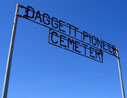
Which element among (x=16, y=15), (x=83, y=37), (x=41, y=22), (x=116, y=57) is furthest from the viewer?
(x=116, y=57)

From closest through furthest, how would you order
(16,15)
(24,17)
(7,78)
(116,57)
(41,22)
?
(7,78) → (16,15) → (24,17) → (41,22) → (116,57)

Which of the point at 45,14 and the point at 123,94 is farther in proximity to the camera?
the point at 123,94

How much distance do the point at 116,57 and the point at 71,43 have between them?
3865 mm

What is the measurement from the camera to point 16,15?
28.5ft

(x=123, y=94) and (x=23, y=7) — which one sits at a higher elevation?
(x=23, y=7)

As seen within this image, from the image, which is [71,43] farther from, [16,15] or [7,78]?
[7,78]

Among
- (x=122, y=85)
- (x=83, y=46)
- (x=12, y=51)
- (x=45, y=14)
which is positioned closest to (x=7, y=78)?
(x=12, y=51)

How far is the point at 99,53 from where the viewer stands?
1228 cm

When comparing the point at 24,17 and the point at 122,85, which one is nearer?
the point at 24,17

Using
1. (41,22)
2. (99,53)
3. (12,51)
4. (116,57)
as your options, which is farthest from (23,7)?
(116,57)

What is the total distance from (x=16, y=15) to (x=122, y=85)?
702 centimetres

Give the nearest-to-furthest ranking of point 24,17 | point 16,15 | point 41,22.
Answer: point 16,15
point 24,17
point 41,22

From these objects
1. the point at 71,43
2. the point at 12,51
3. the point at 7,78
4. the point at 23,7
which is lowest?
the point at 7,78

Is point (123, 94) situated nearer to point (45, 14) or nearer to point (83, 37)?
point (83, 37)
